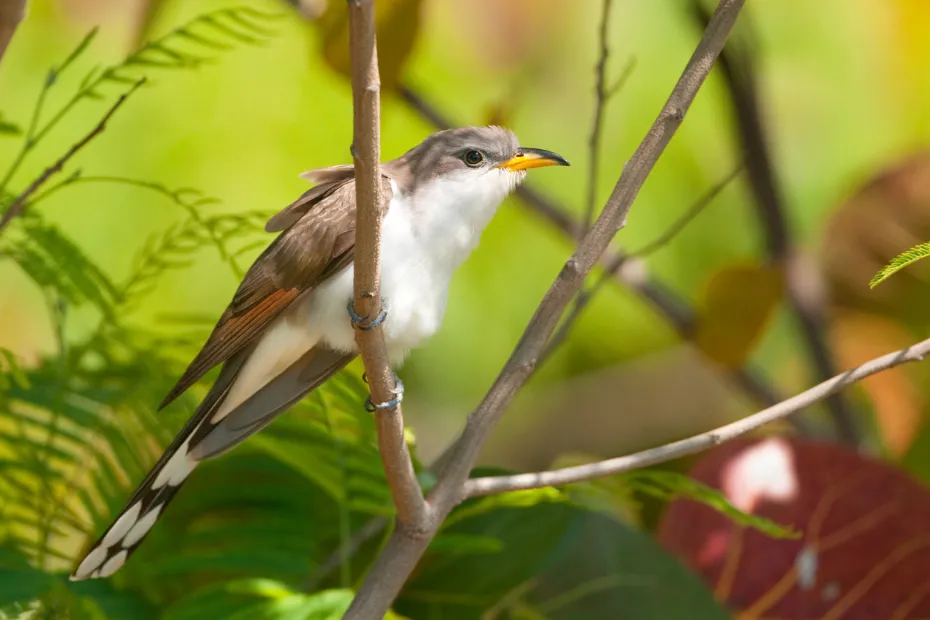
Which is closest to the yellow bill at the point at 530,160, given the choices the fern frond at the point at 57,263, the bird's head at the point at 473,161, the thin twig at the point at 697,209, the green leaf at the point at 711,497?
the bird's head at the point at 473,161

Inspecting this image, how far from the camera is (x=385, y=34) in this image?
65.5 inches

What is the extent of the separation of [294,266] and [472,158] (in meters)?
0.32

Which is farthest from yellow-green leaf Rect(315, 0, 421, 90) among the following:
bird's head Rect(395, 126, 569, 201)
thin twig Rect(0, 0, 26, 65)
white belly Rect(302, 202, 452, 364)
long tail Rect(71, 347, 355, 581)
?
thin twig Rect(0, 0, 26, 65)

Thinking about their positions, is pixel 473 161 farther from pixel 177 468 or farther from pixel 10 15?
pixel 10 15

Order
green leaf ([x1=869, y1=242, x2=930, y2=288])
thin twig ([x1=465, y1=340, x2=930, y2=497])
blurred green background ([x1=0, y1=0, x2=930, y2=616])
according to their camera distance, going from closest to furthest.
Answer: green leaf ([x1=869, y1=242, x2=930, y2=288]), thin twig ([x1=465, y1=340, x2=930, y2=497]), blurred green background ([x1=0, y1=0, x2=930, y2=616])

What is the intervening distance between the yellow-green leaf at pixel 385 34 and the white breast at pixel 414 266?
0.74 ft

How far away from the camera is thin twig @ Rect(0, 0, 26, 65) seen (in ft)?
3.25

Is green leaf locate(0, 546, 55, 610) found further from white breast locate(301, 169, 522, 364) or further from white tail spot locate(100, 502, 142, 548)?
white breast locate(301, 169, 522, 364)

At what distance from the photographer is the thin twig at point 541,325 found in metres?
1.20

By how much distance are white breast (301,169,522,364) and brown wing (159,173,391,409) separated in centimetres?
3

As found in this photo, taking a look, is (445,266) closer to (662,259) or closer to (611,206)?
(611,206)

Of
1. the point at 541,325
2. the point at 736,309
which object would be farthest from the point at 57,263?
the point at 736,309

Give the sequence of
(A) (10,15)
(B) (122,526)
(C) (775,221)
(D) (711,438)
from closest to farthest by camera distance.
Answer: (A) (10,15) → (D) (711,438) → (B) (122,526) → (C) (775,221)

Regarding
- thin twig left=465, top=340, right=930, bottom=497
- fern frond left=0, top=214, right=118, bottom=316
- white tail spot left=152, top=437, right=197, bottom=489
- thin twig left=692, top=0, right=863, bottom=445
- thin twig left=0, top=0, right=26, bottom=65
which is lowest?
white tail spot left=152, top=437, right=197, bottom=489
